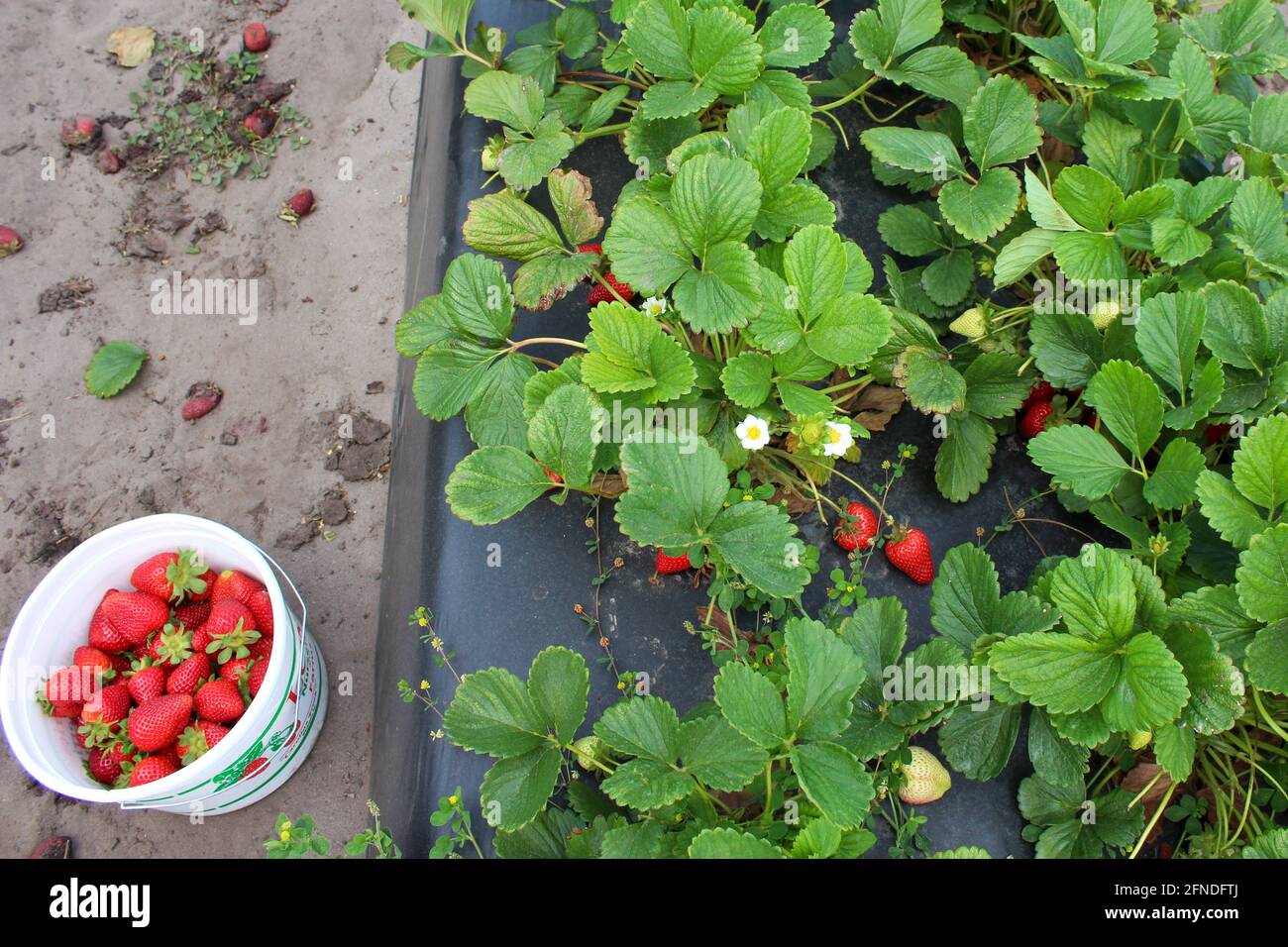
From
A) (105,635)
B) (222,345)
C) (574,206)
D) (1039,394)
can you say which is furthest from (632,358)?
(222,345)

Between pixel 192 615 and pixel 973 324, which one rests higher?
pixel 973 324

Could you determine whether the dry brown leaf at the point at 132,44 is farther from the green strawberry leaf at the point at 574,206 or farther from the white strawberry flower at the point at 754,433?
the white strawberry flower at the point at 754,433

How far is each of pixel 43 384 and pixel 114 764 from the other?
105cm

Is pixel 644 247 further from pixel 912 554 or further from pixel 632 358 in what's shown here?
pixel 912 554

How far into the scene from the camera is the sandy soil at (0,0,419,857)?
6.06 feet

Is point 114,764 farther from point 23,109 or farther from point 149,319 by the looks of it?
point 23,109

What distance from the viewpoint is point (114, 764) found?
1527 mm

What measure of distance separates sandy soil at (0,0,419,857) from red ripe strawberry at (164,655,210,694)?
329 millimetres

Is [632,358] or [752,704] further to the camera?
[632,358]

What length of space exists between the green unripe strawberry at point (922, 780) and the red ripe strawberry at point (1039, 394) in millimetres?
585

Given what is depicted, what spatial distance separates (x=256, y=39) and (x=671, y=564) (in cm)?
198

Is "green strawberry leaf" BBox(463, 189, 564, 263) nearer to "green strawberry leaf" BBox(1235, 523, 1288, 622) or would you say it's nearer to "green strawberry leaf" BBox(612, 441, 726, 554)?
"green strawberry leaf" BBox(612, 441, 726, 554)

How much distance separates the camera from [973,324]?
150 centimetres
